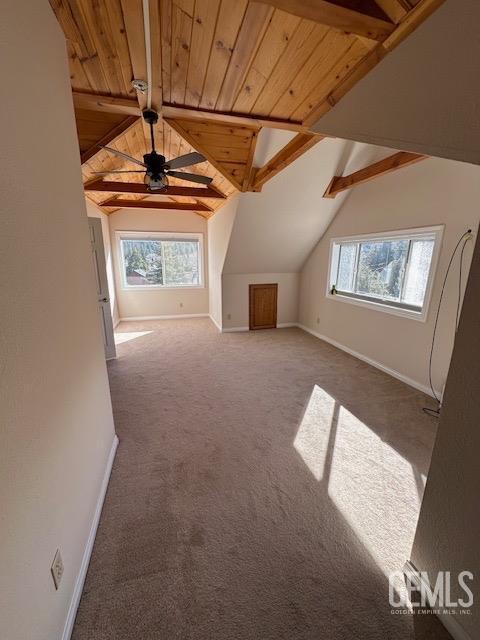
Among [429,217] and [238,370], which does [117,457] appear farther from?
[429,217]

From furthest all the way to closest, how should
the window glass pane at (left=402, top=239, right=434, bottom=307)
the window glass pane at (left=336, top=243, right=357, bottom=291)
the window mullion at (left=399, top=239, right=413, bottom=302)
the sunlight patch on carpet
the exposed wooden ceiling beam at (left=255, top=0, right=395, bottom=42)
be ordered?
the sunlight patch on carpet, the window glass pane at (left=336, top=243, right=357, bottom=291), the window mullion at (left=399, top=239, right=413, bottom=302), the window glass pane at (left=402, top=239, right=434, bottom=307), the exposed wooden ceiling beam at (left=255, top=0, right=395, bottom=42)

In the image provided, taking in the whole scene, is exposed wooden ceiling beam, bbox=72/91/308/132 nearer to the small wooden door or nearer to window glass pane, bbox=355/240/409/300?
window glass pane, bbox=355/240/409/300

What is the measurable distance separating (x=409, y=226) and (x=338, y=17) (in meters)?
2.44

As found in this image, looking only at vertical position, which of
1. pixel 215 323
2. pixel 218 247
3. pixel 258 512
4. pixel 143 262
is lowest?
pixel 258 512

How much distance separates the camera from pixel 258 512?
60.7 inches

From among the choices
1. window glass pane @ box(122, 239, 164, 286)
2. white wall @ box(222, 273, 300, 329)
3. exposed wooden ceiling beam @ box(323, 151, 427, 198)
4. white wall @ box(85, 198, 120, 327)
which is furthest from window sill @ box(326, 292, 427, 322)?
white wall @ box(85, 198, 120, 327)

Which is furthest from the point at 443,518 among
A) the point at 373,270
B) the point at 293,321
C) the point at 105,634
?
the point at 293,321

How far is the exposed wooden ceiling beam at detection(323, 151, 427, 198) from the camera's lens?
8.39 ft

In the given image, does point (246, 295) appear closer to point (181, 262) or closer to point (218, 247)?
point (218, 247)

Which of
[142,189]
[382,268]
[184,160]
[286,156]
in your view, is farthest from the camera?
[142,189]

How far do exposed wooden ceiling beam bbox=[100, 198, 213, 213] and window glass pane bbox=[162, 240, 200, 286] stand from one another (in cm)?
88

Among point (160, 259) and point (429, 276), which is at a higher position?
point (160, 259)

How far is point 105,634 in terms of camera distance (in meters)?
1.03

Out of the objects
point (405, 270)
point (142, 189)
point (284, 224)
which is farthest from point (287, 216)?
point (142, 189)
